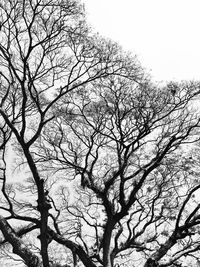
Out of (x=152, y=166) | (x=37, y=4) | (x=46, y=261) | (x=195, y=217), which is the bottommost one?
(x=46, y=261)

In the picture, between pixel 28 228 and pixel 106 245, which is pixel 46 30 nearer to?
pixel 28 228

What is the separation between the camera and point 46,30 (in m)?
7.84

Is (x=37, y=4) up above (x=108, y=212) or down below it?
above

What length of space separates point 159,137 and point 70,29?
4.21 meters

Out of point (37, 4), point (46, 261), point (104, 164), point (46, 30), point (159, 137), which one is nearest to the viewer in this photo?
point (46, 261)

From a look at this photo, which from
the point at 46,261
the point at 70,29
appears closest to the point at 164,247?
the point at 46,261

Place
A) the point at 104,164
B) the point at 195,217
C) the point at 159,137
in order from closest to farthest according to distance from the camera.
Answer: the point at 195,217 < the point at 159,137 < the point at 104,164

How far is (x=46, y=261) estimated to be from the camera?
6273mm

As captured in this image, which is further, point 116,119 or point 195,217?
point 116,119

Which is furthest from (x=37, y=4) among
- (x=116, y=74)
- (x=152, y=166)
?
(x=152, y=166)

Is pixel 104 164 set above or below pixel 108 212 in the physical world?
above

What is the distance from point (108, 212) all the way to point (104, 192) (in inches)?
23.7

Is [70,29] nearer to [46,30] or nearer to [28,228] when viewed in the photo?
[46,30]

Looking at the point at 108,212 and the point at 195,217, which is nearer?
the point at 195,217
